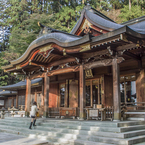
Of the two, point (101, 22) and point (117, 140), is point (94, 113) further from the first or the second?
point (101, 22)

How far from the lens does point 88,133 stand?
733 centimetres

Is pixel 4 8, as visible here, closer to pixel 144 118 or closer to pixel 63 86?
pixel 63 86

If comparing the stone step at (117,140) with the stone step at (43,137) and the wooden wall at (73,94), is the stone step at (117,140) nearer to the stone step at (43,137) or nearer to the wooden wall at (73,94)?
the stone step at (43,137)

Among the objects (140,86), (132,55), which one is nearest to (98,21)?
(132,55)

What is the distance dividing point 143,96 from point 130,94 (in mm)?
1227

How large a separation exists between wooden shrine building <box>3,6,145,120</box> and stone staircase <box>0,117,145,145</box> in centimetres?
104

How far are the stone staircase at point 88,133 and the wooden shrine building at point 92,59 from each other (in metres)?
1.04

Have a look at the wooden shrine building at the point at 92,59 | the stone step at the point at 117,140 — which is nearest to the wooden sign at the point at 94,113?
the wooden shrine building at the point at 92,59

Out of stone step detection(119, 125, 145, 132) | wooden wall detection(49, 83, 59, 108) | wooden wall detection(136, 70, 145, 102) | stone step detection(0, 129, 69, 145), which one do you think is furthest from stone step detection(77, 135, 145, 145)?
wooden wall detection(49, 83, 59, 108)

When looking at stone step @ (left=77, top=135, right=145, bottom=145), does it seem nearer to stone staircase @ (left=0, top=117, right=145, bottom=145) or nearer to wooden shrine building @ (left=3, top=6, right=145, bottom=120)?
stone staircase @ (left=0, top=117, right=145, bottom=145)

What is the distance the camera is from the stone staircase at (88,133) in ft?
21.0

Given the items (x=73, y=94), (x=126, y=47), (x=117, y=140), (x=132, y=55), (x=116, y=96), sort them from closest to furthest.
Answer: (x=117, y=140) < (x=116, y=96) < (x=126, y=47) < (x=132, y=55) < (x=73, y=94)

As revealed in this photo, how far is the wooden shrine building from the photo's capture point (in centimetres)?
832

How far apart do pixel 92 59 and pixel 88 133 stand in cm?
462
